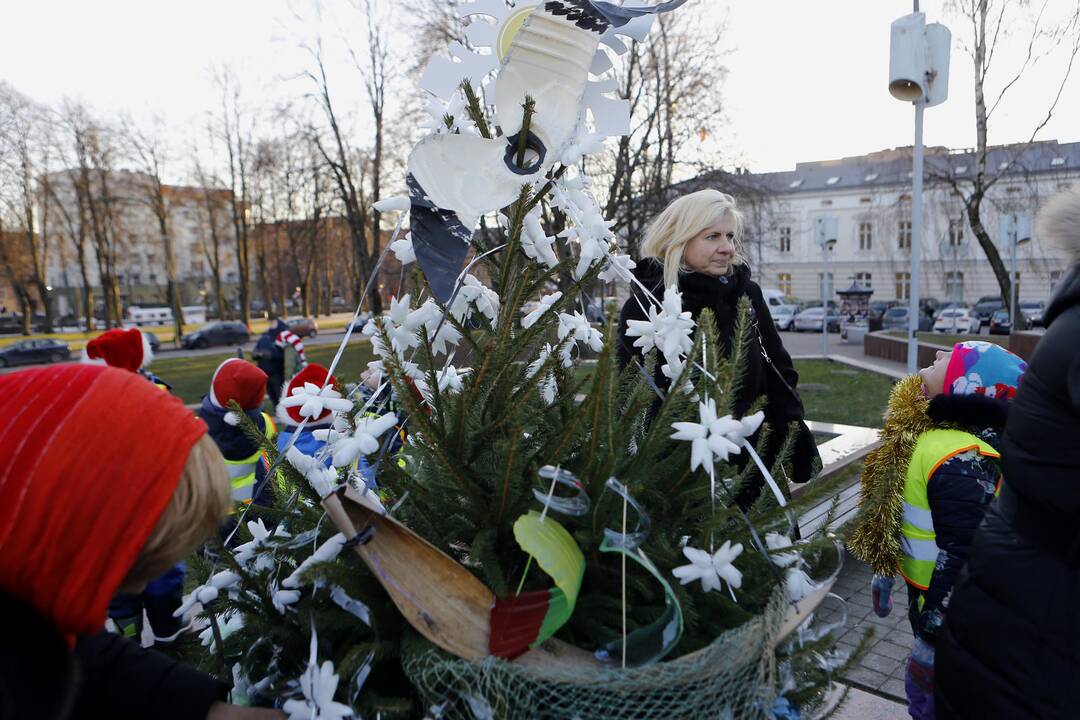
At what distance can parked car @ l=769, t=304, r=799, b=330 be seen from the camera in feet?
113

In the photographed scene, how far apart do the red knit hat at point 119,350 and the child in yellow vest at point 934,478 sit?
3896 millimetres

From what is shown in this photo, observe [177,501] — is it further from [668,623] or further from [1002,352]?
[1002,352]

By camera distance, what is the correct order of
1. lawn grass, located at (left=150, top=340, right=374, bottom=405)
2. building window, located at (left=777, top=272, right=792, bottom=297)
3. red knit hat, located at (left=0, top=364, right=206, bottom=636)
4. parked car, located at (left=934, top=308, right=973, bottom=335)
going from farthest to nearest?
1. building window, located at (left=777, top=272, right=792, bottom=297)
2. parked car, located at (left=934, top=308, right=973, bottom=335)
3. lawn grass, located at (left=150, top=340, right=374, bottom=405)
4. red knit hat, located at (left=0, top=364, right=206, bottom=636)

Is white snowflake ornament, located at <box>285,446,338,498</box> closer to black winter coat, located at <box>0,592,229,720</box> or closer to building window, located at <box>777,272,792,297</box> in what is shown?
black winter coat, located at <box>0,592,229,720</box>

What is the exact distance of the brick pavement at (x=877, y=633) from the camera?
308 cm

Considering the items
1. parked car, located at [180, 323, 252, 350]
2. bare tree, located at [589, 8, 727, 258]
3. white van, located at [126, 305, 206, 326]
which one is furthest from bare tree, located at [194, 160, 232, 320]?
bare tree, located at [589, 8, 727, 258]

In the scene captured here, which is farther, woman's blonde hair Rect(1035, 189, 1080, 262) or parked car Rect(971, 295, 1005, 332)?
parked car Rect(971, 295, 1005, 332)

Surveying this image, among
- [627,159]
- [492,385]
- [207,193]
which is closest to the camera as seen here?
[492,385]

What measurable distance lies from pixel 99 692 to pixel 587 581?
0.85m

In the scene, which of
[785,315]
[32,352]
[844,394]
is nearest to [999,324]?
[785,315]

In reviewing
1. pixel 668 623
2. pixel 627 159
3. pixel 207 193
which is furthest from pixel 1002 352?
pixel 207 193

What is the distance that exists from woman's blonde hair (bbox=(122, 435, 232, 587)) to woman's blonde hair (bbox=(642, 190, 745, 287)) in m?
1.66

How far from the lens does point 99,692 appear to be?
119cm

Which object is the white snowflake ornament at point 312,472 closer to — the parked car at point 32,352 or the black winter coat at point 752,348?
the black winter coat at point 752,348
